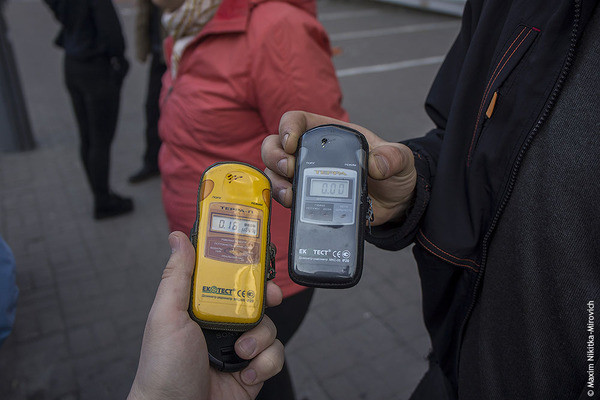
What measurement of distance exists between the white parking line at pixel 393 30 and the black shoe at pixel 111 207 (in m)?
7.20

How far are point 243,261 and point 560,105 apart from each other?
804mm

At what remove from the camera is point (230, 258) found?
129cm

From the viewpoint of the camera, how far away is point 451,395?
154 cm

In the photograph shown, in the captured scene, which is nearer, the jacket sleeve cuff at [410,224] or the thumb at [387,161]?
the thumb at [387,161]

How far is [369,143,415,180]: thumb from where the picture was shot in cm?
132

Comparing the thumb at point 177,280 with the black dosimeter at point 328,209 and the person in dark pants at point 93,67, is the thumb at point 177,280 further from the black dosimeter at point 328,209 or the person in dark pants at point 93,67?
the person in dark pants at point 93,67

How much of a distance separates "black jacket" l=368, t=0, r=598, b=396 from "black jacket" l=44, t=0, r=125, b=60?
3137 mm

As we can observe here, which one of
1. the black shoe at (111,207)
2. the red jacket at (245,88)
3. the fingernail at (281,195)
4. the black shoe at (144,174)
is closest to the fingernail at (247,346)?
the fingernail at (281,195)

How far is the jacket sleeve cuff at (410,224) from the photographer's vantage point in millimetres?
1449

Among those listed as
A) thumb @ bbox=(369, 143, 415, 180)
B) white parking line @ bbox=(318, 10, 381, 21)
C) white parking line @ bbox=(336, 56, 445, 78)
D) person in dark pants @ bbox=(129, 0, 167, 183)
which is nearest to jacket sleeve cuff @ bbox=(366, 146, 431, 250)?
thumb @ bbox=(369, 143, 415, 180)

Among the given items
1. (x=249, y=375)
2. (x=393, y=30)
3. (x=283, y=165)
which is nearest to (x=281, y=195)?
(x=283, y=165)

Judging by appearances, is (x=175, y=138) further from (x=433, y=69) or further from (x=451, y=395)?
(x=433, y=69)

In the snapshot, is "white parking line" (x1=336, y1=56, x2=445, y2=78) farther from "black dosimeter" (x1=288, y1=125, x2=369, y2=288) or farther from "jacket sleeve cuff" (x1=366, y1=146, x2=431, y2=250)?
"black dosimeter" (x1=288, y1=125, x2=369, y2=288)

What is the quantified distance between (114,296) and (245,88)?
2.33 meters
